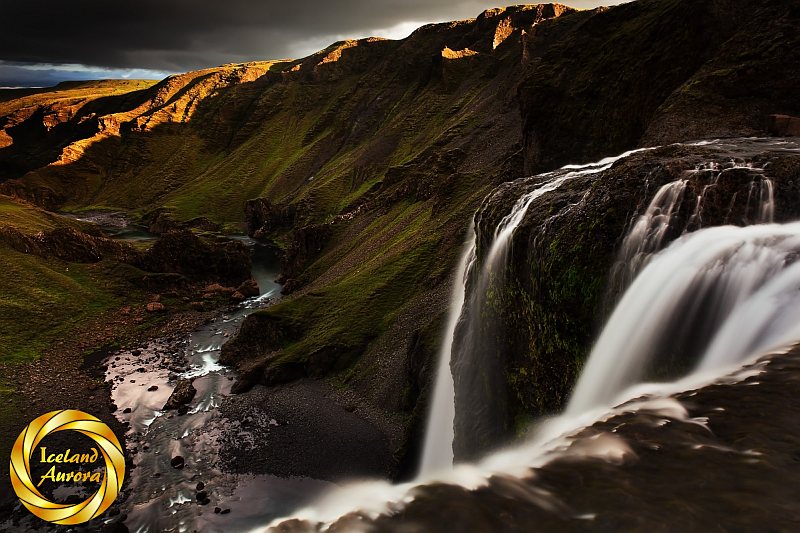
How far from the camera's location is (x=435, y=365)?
116ft

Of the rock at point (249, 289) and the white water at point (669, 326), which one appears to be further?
the rock at point (249, 289)

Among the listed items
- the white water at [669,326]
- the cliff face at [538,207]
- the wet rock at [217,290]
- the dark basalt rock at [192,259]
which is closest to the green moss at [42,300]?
the dark basalt rock at [192,259]

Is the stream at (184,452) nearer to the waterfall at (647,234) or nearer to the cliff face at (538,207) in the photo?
the cliff face at (538,207)

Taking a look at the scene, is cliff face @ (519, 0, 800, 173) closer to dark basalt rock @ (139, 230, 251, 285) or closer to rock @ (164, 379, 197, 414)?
rock @ (164, 379, 197, 414)

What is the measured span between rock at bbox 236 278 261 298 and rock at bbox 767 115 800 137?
246 ft

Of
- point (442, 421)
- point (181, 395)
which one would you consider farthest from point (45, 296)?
point (442, 421)

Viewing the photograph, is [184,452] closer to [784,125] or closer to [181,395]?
[181,395]

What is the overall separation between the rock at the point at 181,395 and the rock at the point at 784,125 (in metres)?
50.3

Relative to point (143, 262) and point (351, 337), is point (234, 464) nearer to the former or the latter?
point (351, 337)

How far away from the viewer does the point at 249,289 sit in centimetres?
8219

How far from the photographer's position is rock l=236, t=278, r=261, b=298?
81.5m

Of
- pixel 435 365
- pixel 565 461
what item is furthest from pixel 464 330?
pixel 565 461

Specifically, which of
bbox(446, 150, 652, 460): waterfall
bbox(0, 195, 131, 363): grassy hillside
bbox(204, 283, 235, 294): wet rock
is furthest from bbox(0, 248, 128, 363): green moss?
bbox(446, 150, 652, 460): waterfall

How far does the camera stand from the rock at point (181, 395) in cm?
4456
